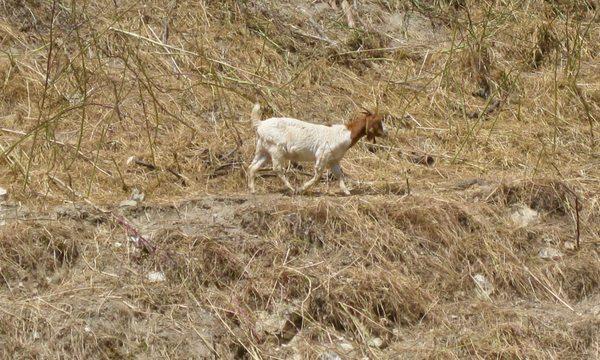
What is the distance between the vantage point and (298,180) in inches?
301

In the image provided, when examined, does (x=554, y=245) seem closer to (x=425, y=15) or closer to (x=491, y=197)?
(x=491, y=197)

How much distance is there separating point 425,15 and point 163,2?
222 centimetres

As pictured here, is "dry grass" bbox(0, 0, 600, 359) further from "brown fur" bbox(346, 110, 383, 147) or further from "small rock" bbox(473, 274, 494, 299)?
"brown fur" bbox(346, 110, 383, 147)

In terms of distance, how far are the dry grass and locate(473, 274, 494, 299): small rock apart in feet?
0.06

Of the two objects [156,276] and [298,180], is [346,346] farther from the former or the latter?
[298,180]


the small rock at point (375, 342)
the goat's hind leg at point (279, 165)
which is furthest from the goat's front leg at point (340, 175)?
the small rock at point (375, 342)

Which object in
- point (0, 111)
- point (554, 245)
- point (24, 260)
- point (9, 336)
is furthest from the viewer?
point (0, 111)

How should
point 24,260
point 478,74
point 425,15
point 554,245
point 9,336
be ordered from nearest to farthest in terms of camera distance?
point 9,336 < point 24,260 < point 554,245 < point 478,74 < point 425,15

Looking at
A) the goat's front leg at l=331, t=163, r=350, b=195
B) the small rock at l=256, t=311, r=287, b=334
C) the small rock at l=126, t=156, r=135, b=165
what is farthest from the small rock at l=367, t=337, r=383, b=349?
the small rock at l=126, t=156, r=135, b=165

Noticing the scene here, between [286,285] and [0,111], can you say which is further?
[0,111]

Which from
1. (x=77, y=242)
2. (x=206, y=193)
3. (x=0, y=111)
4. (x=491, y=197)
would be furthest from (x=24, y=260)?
(x=491, y=197)

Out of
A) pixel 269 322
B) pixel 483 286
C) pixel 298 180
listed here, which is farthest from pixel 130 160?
pixel 483 286

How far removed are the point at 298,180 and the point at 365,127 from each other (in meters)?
0.73

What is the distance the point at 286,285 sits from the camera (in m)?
6.43
